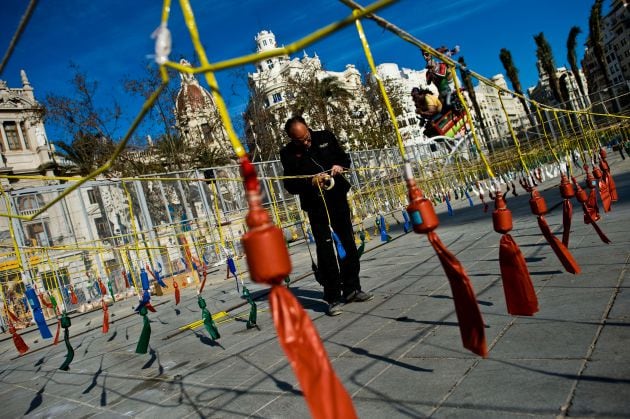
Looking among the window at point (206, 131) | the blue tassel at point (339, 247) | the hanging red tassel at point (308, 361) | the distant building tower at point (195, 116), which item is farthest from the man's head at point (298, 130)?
the window at point (206, 131)

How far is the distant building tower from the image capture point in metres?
25.7

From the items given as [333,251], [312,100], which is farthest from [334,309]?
[312,100]

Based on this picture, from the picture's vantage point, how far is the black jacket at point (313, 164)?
4047 mm

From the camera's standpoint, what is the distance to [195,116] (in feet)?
92.0

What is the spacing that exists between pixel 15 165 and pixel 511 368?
1579 inches

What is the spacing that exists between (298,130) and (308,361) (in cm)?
299

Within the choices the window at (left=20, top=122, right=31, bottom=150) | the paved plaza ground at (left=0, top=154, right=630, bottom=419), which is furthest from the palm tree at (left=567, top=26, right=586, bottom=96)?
the window at (left=20, top=122, right=31, bottom=150)

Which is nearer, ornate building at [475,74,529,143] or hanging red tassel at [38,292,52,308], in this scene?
hanging red tassel at [38,292,52,308]

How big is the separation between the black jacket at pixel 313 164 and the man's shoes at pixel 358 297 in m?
0.93

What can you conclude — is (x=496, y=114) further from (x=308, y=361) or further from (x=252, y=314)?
(x=308, y=361)

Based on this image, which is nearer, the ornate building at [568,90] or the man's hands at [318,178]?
the man's hands at [318,178]

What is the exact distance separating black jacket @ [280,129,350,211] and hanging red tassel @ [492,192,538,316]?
2158mm

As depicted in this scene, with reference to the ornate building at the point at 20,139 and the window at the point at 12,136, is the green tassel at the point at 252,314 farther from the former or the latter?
the window at the point at 12,136

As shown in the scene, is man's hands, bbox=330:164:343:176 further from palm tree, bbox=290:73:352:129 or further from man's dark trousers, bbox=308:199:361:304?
palm tree, bbox=290:73:352:129
